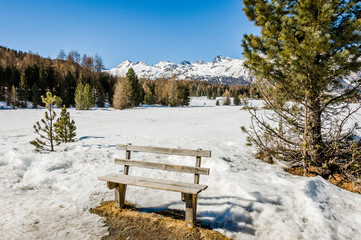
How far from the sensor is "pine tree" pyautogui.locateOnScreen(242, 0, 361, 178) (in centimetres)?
477

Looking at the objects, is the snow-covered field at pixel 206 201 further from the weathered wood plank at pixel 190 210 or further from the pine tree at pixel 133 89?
the pine tree at pixel 133 89

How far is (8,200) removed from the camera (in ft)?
14.1

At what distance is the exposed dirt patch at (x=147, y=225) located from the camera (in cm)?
334

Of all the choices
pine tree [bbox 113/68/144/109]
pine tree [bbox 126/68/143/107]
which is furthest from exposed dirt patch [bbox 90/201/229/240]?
pine tree [bbox 126/68/143/107]

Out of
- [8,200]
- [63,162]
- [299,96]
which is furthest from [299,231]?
[63,162]

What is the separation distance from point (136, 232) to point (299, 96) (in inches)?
224

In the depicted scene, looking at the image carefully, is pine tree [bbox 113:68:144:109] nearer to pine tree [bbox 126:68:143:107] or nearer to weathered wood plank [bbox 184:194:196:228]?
pine tree [bbox 126:68:143:107]

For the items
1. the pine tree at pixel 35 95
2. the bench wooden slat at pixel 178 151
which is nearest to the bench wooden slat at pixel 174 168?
the bench wooden slat at pixel 178 151

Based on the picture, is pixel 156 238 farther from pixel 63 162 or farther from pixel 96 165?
pixel 63 162

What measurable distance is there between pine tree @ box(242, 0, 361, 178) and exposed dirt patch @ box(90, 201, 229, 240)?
367cm

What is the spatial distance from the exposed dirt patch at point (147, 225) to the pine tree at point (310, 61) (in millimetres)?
3665

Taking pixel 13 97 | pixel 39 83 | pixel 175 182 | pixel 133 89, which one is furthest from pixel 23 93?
pixel 175 182

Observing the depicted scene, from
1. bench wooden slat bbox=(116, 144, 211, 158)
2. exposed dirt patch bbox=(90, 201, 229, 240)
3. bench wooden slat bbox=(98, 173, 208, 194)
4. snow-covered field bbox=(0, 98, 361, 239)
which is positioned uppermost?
bench wooden slat bbox=(116, 144, 211, 158)

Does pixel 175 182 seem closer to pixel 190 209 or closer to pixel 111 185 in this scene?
pixel 190 209
